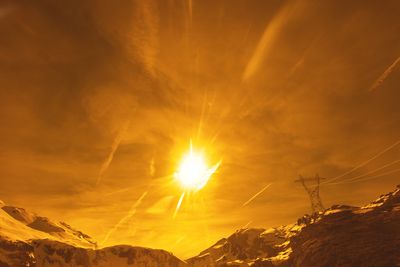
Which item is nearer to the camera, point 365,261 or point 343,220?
point 365,261

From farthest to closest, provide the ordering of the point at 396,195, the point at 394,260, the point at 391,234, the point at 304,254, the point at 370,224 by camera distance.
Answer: the point at 396,195 → the point at 304,254 → the point at 370,224 → the point at 391,234 → the point at 394,260

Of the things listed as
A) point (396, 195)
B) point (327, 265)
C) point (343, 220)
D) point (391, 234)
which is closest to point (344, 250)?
point (327, 265)

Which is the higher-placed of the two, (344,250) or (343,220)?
(343,220)

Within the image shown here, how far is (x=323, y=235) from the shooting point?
155m

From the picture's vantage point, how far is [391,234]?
12800cm

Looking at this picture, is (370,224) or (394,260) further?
(370,224)

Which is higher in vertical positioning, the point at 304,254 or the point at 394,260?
the point at 304,254

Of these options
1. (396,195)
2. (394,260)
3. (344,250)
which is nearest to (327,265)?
(344,250)

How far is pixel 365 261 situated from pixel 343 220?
125 ft

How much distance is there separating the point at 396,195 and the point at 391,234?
4614 cm

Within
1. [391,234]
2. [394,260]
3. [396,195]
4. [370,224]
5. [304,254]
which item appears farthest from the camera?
[396,195]

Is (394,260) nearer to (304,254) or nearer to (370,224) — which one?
(370,224)

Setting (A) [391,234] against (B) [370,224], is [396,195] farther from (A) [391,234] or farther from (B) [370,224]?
(A) [391,234]

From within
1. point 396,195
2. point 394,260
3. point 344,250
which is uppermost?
point 396,195
